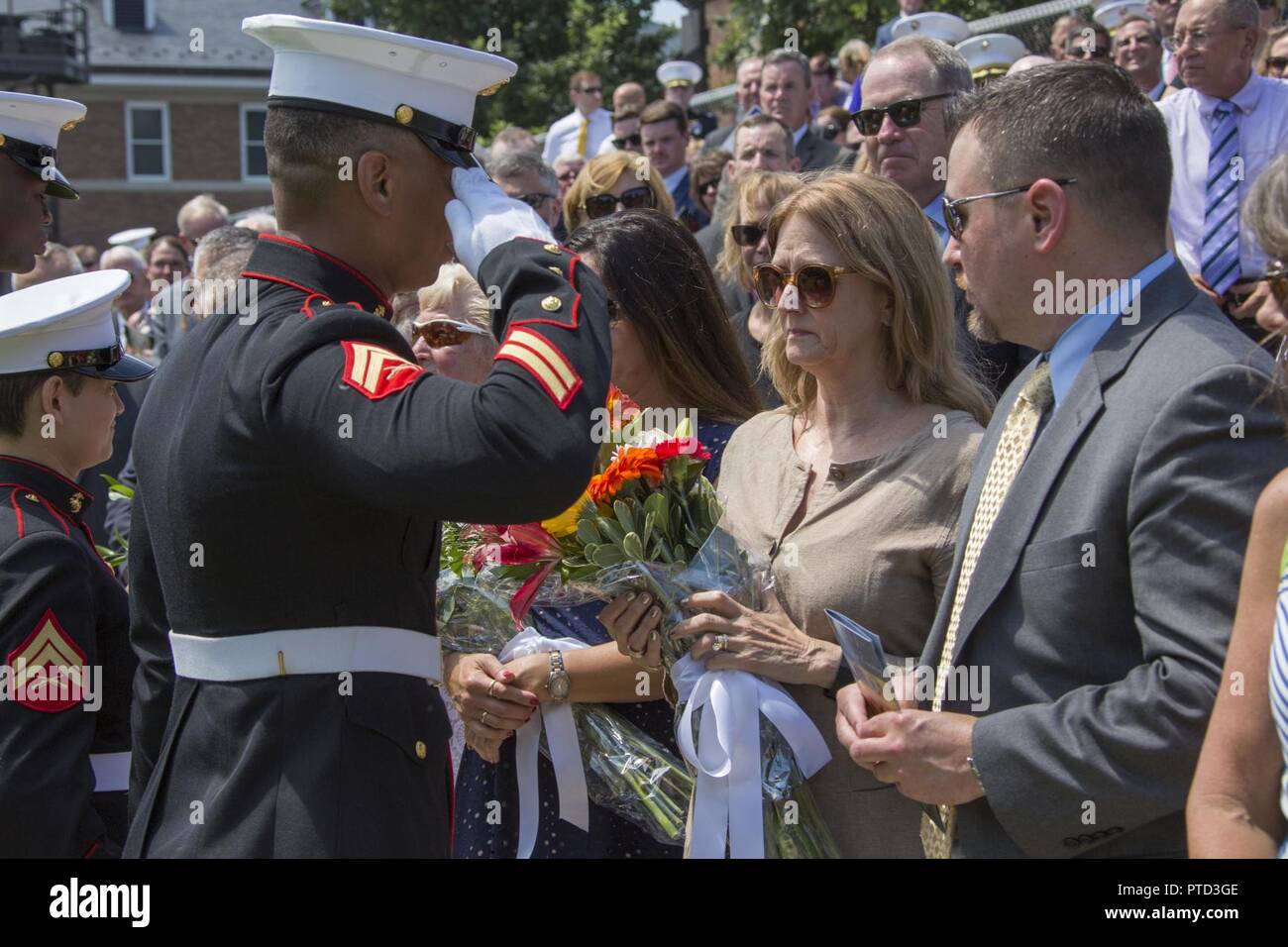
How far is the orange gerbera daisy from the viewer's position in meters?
3.34

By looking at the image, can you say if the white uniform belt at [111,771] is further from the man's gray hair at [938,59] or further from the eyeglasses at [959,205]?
the man's gray hair at [938,59]

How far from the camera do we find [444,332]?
4770mm

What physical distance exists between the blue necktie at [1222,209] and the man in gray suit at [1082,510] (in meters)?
3.81

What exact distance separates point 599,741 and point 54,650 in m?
1.32

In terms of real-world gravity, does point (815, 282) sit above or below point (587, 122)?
below

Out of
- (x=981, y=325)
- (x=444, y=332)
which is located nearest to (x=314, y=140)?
(x=981, y=325)

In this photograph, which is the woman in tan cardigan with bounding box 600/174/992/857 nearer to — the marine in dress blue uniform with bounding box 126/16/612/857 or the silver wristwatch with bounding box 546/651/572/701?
the silver wristwatch with bounding box 546/651/572/701

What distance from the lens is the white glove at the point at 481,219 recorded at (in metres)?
2.57

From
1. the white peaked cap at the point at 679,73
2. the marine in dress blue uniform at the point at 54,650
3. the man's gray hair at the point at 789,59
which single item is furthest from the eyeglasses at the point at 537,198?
the white peaked cap at the point at 679,73

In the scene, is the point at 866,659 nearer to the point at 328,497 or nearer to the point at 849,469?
the point at 849,469

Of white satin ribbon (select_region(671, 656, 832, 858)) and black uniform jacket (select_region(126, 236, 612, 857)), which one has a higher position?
black uniform jacket (select_region(126, 236, 612, 857))

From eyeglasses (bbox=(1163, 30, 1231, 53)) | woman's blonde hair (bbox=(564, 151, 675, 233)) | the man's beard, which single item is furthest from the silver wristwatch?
eyeglasses (bbox=(1163, 30, 1231, 53))
